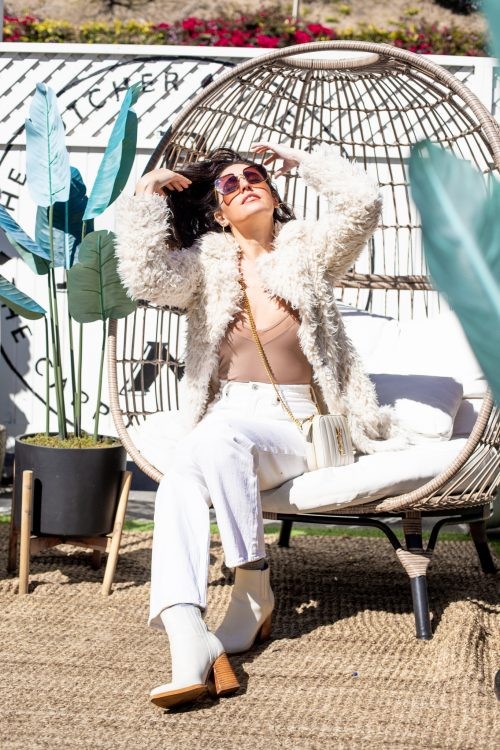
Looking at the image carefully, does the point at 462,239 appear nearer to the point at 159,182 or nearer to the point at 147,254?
the point at 147,254

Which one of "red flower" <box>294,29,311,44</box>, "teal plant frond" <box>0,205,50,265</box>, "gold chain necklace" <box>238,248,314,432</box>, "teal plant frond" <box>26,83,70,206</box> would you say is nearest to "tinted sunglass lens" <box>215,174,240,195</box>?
"gold chain necklace" <box>238,248,314,432</box>

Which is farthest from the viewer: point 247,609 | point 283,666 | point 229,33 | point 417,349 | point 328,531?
point 229,33

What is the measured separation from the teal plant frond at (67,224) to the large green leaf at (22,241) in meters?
0.05

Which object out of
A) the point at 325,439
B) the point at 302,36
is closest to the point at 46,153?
the point at 325,439

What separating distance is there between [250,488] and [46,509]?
2.87ft

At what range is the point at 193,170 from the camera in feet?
9.73

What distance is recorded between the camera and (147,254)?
105 inches

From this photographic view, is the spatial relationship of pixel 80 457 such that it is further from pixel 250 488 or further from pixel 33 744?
pixel 33 744

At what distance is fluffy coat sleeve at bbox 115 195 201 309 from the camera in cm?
267

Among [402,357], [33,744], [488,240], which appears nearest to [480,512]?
[402,357]

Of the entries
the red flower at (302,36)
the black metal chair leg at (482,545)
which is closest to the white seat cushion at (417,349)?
the black metal chair leg at (482,545)

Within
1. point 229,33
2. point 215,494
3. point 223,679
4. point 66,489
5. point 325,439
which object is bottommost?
point 223,679

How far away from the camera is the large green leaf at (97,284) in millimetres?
2855

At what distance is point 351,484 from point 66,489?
3.07ft
